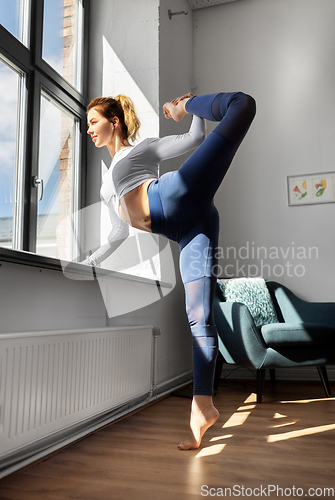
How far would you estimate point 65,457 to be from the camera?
4.86 ft

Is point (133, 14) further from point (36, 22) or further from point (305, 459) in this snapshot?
point (305, 459)

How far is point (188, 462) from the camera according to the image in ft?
4.64

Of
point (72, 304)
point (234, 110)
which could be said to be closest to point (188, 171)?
point (234, 110)

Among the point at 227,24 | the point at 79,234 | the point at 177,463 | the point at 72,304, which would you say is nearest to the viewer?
the point at 177,463

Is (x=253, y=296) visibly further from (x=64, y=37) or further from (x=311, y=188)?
(x=64, y=37)

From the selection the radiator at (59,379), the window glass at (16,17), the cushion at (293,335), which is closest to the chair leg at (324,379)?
the cushion at (293,335)

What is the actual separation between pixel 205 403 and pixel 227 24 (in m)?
3.62

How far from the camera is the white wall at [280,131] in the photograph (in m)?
3.44

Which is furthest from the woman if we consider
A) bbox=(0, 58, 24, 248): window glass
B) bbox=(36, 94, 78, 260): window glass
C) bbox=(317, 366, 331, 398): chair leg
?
bbox=(317, 366, 331, 398): chair leg

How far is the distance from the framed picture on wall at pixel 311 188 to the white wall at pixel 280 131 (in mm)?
47

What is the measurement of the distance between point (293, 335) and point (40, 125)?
6.34 feet

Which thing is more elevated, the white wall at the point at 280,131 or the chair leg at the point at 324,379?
the white wall at the point at 280,131

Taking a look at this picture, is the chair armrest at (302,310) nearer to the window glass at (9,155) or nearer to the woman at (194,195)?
the woman at (194,195)

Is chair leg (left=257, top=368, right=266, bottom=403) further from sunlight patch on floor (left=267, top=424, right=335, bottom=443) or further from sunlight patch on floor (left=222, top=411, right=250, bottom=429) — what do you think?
sunlight patch on floor (left=267, top=424, right=335, bottom=443)
